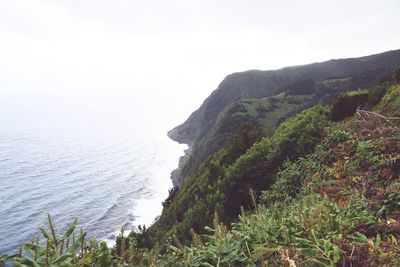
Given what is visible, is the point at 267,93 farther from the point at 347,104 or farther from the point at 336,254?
the point at 336,254

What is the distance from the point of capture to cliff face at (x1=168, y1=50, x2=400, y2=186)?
A: 8812cm

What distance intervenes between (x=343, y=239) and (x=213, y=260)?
1622 millimetres

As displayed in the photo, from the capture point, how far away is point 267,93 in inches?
6762

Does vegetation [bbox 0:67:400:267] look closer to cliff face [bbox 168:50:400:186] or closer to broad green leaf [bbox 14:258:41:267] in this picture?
broad green leaf [bbox 14:258:41:267]

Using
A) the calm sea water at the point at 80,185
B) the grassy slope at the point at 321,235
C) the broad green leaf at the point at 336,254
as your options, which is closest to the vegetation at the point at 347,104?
the grassy slope at the point at 321,235

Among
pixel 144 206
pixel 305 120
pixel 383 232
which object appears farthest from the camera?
pixel 144 206

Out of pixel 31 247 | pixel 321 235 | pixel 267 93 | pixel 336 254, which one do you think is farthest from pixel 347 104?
pixel 267 93

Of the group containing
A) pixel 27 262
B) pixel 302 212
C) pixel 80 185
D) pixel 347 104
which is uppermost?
pixel 27 262

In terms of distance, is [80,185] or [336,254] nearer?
[336,254]

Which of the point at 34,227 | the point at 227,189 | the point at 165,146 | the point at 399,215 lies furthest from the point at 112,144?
the point at 399,215

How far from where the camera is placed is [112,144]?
161 meters

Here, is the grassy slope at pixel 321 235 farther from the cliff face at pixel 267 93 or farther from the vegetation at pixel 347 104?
the cliff face at pixel 267 93

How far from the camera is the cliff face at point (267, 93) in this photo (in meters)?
88.1

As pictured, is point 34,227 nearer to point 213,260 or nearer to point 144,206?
point 144,206
